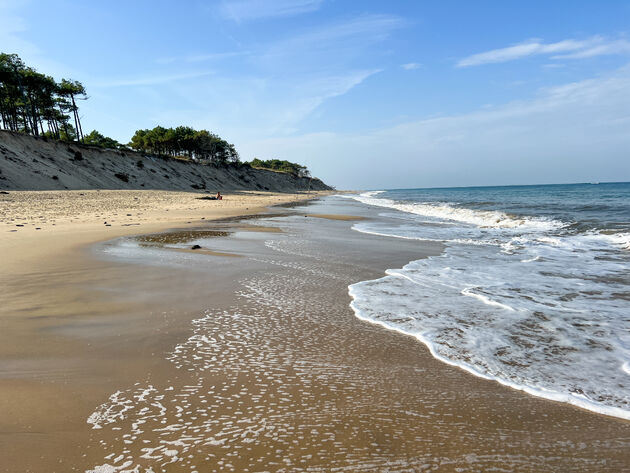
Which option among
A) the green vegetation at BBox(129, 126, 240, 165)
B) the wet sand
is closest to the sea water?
the wet sand

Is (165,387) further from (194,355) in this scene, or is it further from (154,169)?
(154,169)

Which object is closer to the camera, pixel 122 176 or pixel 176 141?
pixel 122 176

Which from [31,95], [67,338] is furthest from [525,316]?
[31,95]

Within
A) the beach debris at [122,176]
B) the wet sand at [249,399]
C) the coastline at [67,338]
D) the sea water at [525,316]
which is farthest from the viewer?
the beach debris at [122,176]

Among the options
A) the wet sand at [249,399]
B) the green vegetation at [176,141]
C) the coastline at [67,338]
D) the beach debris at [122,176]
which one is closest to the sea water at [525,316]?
the wet sand at [249,399]

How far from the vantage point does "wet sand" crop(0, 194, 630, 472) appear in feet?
6.53

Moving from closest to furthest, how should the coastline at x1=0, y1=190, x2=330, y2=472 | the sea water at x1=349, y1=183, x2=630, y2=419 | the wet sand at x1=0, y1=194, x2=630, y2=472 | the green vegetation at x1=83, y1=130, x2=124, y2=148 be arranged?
the wet sand at x1=0, y1=194, x2=630, y2=472
the coastline at x1=0, y1=190, x2=330, y2=472
the sea water at x1=349, y1=183, x2=630, y2=419
the green vegetation at x1=83, y1=130, x2=124, y2=148

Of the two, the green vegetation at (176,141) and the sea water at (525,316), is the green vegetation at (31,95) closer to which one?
the green vegetation at (176,141)

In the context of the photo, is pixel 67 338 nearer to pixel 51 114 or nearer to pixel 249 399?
pixel 249 399

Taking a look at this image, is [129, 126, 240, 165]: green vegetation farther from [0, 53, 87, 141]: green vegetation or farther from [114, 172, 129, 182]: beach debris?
[114, 172, 129, 182]: beach debris

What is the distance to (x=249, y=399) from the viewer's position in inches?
100

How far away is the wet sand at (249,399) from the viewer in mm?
1991

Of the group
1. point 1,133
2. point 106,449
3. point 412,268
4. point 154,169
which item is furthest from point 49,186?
point 106,449

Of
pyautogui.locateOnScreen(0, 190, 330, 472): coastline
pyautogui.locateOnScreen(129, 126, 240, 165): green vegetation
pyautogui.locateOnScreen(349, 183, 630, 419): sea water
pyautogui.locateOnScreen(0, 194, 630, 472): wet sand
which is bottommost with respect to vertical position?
pyautogui.locateOnScreen(349, 183, 630, 419): sea water
